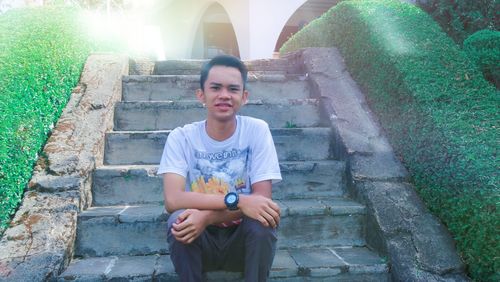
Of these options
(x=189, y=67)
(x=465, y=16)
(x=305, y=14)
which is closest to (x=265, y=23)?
(x=305, y=14)

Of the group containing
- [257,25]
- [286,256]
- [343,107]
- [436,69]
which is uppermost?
[257,25]

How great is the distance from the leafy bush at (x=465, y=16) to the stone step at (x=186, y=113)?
2237mm

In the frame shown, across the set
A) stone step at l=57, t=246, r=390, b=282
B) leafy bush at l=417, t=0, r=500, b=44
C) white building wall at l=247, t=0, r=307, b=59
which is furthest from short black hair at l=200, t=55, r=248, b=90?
white building wall at l=247, t=0, r=307, b=59

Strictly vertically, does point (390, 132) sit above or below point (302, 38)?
below

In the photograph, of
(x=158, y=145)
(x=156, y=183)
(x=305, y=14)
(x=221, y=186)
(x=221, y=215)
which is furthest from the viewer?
(x=305, y=14)

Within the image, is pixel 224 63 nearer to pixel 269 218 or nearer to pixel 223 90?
pixel 223 90

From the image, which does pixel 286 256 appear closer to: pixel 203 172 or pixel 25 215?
pixel 203 172

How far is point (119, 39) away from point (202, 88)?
357 cm

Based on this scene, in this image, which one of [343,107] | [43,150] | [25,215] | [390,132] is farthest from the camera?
[343,107]

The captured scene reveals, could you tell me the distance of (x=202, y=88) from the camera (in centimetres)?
221

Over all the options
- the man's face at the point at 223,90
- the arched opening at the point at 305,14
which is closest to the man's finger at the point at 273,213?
the man's face at the point at 223,90

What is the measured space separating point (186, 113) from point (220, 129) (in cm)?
139

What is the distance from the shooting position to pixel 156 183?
2.88 meters

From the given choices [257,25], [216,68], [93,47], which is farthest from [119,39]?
[257,25]
